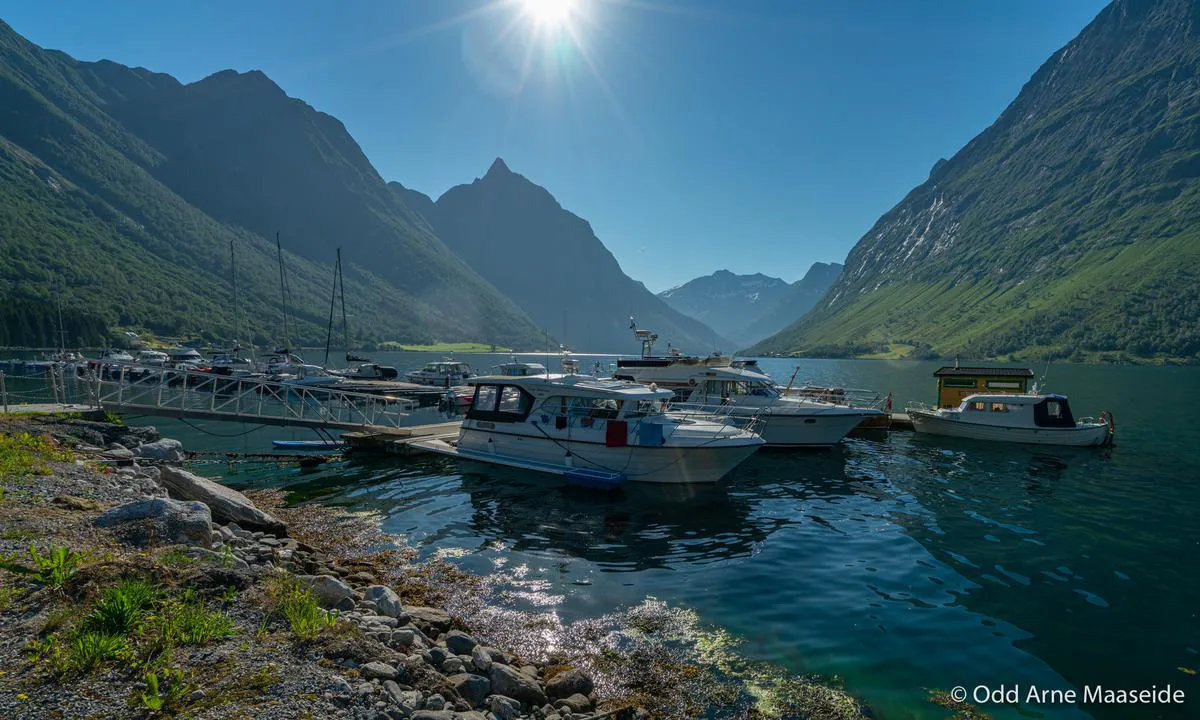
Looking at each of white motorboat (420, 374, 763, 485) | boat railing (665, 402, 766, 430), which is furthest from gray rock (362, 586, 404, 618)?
boat railing (665, 402, 766, 430)

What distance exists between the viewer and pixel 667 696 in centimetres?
912

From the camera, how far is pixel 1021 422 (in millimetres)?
34312

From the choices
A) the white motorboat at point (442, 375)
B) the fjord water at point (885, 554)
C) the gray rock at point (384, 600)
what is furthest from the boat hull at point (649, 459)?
the white motorboat at point (442, 375)

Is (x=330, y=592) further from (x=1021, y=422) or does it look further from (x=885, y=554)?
(x=1021, y=422)

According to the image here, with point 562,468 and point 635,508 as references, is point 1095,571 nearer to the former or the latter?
point 635,508

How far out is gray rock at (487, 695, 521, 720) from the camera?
7930mm

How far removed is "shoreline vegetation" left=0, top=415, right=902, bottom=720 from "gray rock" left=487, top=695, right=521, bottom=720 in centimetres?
2

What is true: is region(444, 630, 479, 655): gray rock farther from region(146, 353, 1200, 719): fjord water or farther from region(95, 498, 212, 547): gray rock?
region(95, 498, 212, 547): gray rock

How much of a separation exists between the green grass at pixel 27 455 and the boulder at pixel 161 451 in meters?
5.40

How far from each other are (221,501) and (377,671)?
1188 centimetres

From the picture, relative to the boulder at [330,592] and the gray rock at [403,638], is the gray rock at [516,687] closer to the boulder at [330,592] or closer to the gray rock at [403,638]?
the gray rock at [403,638]

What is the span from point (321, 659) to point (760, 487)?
20698 mm

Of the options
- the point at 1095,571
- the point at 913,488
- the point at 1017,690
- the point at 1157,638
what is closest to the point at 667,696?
the point at 1017,690

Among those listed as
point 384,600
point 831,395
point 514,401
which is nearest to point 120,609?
point 384,600
